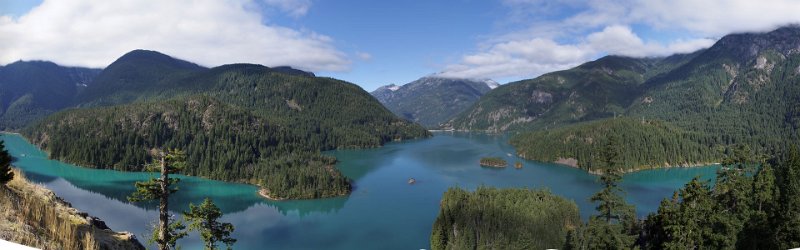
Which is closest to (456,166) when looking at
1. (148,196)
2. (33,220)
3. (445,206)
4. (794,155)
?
(445,206)

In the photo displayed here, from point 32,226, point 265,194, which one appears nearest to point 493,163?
point 265,194

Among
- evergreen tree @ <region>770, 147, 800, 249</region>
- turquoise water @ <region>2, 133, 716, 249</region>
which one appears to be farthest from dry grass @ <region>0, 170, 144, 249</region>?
evergreen tree @ <region>770, 147, 800, 249</region>

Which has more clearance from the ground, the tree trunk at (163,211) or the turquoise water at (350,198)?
the tree trunk at (163,211)

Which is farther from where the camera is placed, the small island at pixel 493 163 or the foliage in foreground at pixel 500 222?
the small island at pixel 493 163

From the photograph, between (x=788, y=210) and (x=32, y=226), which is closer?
(x=32, y=226)

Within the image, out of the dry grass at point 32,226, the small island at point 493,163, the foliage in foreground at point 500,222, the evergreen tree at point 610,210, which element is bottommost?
the foliage in foreground at point 500,222

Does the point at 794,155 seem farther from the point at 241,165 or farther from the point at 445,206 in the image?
the point at 241,165

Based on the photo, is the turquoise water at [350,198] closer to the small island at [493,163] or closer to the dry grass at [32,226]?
the small island at [493,163]

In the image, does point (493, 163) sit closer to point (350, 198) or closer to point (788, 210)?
point (350, 198)

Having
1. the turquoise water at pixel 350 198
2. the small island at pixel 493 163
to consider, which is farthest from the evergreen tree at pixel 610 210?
the small island at pixel 493 163
